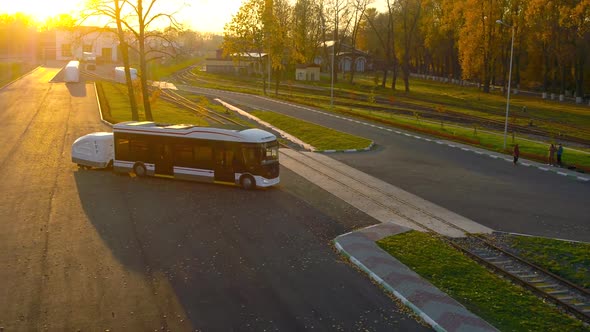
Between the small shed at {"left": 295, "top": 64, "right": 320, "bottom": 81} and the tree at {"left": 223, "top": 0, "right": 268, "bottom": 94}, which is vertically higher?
the tree at {"left": 223, "top": 0, "right": 268, "bottom": 94}

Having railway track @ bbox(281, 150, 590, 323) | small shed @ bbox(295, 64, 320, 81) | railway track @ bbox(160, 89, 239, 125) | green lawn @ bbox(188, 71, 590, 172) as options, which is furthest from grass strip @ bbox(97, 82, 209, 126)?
small shed @ bbox(295, 64, 320, 81)

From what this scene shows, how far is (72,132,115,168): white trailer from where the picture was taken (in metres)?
29.8

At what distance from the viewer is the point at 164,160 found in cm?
2800

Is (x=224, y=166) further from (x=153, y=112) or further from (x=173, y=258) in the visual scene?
(x=153, y=112)

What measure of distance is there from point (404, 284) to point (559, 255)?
662 centimetres

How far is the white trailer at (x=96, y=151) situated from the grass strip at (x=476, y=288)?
53.5 ft

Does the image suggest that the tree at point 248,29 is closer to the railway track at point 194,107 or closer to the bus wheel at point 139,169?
the railway track at point 194,107

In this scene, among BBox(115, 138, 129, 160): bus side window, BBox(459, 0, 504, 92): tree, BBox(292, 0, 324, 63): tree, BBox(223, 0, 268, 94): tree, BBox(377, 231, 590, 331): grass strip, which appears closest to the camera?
BBox(377, 231, 590, 331): grass strip

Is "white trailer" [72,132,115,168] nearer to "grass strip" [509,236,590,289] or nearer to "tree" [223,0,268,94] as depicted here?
"grass strip" [509,236,590,289]

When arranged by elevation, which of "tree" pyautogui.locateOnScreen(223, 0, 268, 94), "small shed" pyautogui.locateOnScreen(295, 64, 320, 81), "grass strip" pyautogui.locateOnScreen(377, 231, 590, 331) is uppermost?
"tree" pyautogui.locateOnScreen(223, 0, 268, 94)

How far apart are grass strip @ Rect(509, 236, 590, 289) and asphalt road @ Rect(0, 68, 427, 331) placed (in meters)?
5.91

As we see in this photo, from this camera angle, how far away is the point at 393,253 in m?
18.8

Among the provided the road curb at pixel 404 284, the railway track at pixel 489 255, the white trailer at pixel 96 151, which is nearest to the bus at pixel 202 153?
the white trailer at pixel 96 151

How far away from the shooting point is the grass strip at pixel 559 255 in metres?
17.8
